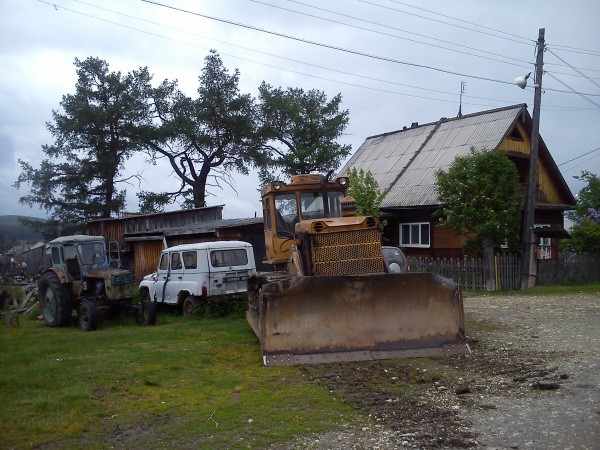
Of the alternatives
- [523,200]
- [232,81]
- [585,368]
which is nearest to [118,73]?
[232,81]

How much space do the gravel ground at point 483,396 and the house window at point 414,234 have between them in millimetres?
14324

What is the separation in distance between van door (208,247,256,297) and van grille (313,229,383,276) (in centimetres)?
499

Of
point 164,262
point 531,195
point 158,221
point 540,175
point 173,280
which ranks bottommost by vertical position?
point 173,280

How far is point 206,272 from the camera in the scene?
48.0ft

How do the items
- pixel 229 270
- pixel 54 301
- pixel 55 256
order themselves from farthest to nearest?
pixel 55 256, pixel 54 301, pixel 229 270

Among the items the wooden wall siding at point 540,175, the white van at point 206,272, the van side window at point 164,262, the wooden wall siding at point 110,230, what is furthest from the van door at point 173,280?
the wooden wall siding at point 540,175

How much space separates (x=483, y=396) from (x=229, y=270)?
8790 mm

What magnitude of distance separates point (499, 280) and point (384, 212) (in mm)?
7007

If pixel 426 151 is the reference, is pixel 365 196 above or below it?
below

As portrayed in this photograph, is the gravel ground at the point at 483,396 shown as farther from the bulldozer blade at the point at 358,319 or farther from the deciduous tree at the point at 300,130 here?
the deciduous tree at the point at 300,130

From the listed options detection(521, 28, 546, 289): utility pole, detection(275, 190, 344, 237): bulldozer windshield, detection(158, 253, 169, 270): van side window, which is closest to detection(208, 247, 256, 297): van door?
detection(158, 253, 169, 270): van side window

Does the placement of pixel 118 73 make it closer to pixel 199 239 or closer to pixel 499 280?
pixel 199 239

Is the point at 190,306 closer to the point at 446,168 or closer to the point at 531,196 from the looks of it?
the point at 531,196

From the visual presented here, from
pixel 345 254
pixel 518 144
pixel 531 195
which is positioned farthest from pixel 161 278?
pixel 518 144
